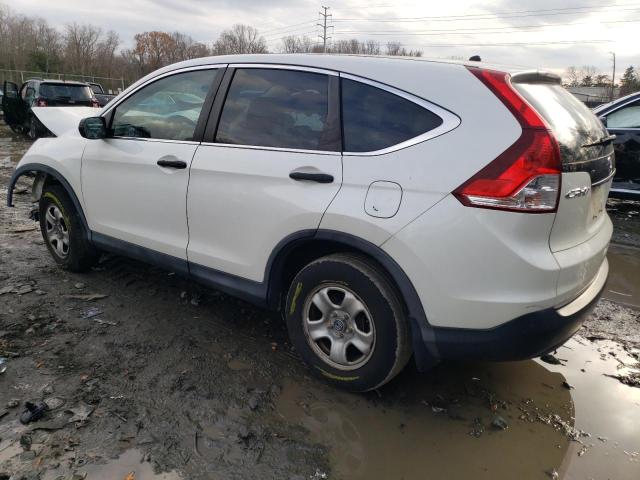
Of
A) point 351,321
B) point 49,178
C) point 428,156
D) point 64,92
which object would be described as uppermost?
point 64,92

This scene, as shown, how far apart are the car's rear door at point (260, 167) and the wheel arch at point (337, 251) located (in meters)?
0.06

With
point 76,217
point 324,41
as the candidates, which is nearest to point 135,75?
point 324,41

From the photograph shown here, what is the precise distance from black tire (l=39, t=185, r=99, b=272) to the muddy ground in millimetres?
477

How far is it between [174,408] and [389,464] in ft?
3.87

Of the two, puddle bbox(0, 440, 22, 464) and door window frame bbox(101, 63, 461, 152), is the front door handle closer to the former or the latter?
door window frame bbox(101, 63, 461, 152)

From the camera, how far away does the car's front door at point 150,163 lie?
3.33 m

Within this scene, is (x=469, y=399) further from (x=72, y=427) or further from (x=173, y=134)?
(x=173, y=134)

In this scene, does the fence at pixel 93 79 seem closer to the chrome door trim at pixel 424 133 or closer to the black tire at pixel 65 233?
the black tire at pixel 65 233

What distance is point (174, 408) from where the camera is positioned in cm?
272

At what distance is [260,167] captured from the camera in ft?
9.44

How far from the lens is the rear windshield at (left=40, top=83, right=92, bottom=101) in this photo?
14500 millimetres

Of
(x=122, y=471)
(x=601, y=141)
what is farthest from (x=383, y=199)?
(x=122, y=471)

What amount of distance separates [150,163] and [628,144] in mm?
6485

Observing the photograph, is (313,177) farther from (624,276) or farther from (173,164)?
(624,276)
